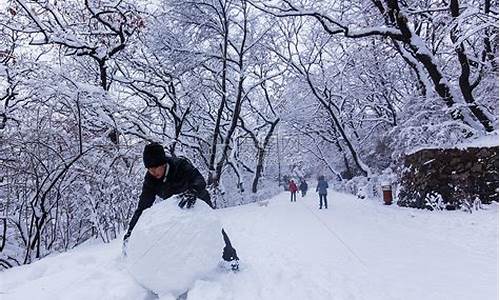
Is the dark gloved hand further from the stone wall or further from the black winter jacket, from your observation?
the stone wall

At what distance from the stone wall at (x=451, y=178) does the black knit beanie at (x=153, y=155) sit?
9.03 meters

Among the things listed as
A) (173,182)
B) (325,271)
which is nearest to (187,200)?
(173,182)

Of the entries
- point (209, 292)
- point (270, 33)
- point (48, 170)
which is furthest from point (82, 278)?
point (270, 33)

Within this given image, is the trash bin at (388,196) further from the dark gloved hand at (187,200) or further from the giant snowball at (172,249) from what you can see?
the dark gloved hand at (187,200)

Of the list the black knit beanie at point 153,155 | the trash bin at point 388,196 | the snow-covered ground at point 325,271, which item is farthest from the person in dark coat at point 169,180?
the trash bin at point 388,196

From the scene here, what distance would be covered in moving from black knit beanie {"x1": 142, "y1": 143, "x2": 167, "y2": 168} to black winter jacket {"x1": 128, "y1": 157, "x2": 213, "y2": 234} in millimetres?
210

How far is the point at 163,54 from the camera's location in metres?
18.5

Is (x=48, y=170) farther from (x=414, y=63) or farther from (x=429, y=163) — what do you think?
(x=414, y=63)

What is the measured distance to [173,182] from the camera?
5.12 metres

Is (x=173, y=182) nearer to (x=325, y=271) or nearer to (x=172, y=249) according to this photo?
(x=172, y=249)

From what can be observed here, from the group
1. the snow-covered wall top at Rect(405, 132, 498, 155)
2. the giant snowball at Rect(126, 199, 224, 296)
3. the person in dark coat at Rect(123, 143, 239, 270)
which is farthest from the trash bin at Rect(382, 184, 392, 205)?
the giant snowball at Rect(126, 199, 224, 296)

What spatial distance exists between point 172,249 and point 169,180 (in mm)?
1221

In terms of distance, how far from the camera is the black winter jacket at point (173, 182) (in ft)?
16.4

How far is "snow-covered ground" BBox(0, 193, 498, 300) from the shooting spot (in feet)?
14.1
